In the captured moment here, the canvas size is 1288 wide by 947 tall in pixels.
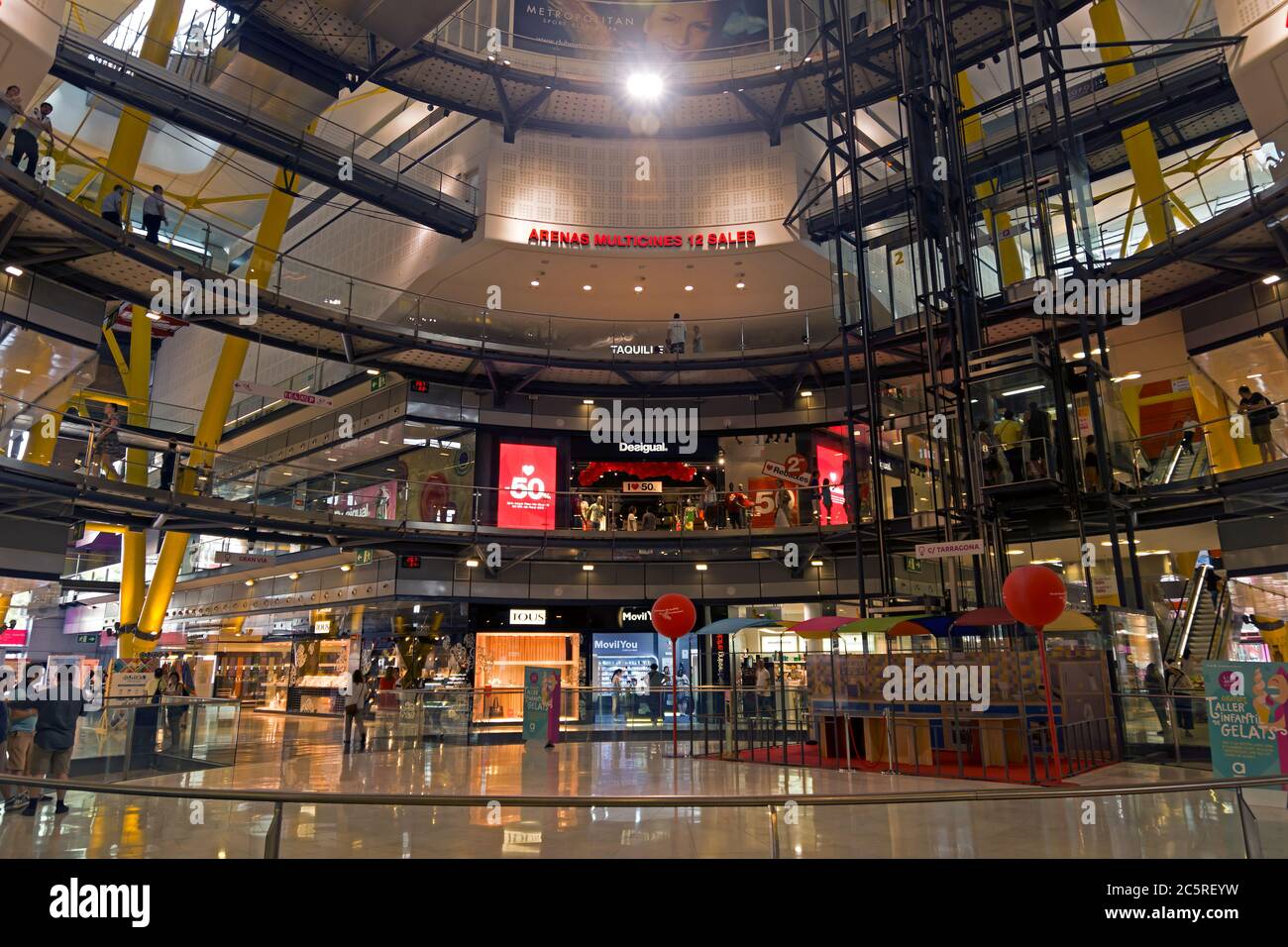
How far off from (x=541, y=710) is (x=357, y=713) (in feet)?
12.4

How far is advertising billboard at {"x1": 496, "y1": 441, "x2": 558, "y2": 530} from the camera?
2381 cm

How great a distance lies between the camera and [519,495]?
24172 mm

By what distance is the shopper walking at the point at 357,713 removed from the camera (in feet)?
55.9

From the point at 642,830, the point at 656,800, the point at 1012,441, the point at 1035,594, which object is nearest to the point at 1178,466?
the point at 1012,441

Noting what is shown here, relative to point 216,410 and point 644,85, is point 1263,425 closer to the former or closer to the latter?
point 644,85

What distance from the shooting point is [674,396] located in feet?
86.5

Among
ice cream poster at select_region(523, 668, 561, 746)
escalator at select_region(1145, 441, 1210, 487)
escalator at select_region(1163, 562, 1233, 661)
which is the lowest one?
ice cream poster at select_region(523, 668, 561, 746)

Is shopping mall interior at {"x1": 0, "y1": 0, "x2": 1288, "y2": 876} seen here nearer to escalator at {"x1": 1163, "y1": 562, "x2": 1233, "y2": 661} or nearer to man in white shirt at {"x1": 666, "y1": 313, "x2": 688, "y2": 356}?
escalator at {"x1": 1163, "y1": 562, "x2": 1233, "y2": 661}

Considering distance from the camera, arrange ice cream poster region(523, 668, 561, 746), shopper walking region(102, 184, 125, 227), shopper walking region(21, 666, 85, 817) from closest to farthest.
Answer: shopper walking region(21, 666, 85, 817) < shopper walking region(102, 184, 125, 227) < ice cream poster region(523, 668, 561, 746)

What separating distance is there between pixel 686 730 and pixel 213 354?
96.0ft

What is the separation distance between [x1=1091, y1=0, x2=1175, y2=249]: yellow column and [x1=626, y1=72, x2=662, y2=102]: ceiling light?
1075cm

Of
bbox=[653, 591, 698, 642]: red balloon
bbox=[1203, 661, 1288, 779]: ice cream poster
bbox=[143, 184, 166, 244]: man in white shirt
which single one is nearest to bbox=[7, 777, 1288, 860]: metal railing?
bbox=[1203, 661, 1288, 779]: ice cream poster

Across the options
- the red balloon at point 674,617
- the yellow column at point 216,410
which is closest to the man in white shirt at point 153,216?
the yellow column at point 216,410
